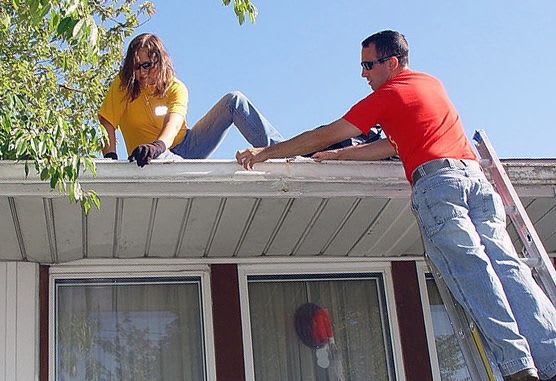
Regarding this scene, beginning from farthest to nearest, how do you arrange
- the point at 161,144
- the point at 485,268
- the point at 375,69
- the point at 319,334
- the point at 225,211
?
1. the point at 319,334
2. the point at 225,211
3. the point at 375,69
4. the point at 161,144
5. the point at 485,268

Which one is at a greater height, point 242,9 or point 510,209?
point 242,9

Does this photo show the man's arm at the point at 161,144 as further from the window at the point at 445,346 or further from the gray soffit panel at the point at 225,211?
the window at the point at 445,346

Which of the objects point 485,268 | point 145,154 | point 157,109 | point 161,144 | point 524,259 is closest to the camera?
point 485,268

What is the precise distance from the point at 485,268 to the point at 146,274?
7.67 feet

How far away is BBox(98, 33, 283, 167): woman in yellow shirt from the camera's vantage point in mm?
4730

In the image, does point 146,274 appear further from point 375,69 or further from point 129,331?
point 375,69

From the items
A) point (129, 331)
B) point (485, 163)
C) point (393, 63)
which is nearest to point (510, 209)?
point (485, 163)

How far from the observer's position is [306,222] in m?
4.71

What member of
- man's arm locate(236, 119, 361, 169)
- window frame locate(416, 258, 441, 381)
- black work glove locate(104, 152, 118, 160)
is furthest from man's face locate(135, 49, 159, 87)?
window frame locate(416, 258, 441, 381)

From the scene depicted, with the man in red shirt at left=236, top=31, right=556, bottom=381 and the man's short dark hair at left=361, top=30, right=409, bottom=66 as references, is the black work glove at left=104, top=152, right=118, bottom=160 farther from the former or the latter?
the man's short dark hair at left=361, top=30, right=409, bottom=66

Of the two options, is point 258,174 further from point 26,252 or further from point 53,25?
point 26,252

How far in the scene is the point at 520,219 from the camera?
12.8 feet

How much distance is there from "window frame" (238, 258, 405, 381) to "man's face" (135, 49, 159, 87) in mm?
1223

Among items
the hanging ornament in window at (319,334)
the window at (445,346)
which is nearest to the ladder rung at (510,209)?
the window at (445,346)
